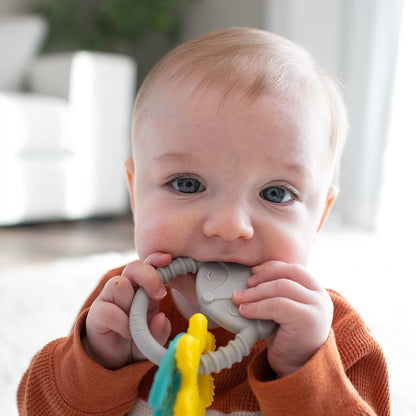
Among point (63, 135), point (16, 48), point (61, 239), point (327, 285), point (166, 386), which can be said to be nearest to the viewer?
point (166, 386)

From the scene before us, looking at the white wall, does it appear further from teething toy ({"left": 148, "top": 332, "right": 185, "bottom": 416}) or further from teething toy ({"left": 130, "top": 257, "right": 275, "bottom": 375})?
teething toy ({"left": 148, "top": 332, "right": 185, "bottom": 416})

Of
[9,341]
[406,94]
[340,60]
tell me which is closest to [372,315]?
[9,341]

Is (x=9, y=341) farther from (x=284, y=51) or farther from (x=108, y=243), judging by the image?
(x=108, y=243)

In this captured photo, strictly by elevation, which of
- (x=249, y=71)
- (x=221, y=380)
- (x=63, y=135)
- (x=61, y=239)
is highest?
(x=249, y=71)

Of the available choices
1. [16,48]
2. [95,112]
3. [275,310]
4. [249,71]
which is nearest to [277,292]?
[275,310]

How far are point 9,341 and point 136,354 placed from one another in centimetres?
68

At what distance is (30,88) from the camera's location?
3.12 meters

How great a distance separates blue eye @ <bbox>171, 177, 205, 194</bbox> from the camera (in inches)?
28.7

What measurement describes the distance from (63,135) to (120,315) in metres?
2.14

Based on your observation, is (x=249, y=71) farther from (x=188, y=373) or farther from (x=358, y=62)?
(x=358, y=62)

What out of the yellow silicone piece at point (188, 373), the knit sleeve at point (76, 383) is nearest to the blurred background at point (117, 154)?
the knit sleeve at point (76, 383)

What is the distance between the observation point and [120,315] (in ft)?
2.23

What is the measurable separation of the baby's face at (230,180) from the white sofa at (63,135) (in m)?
1.96

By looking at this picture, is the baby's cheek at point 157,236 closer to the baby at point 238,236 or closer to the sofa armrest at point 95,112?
the baby at point 238,236
